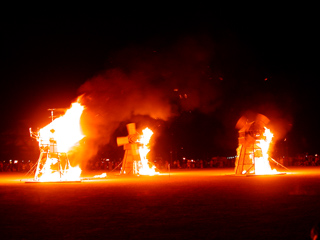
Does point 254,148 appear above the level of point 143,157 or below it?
above

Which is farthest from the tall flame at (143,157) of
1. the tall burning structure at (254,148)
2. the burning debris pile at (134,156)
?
the tall burning structure at (254,148)

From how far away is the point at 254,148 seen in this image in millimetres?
35531

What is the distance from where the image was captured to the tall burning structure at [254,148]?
3494 cm

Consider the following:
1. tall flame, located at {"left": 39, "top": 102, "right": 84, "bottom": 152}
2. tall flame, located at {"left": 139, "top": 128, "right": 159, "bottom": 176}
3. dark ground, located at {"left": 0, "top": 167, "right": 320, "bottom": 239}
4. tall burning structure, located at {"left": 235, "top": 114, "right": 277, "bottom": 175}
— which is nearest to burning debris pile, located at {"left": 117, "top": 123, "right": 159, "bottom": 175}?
tall flame, located at {"left": 139, "top": 128, "right": 159, "bottom": 176}

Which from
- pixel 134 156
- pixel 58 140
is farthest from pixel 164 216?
pixel 134 156

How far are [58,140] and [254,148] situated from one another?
15.6 m

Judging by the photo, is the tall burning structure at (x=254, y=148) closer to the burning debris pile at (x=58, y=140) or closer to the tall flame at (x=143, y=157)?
the tall flame at (x=143, y=157)

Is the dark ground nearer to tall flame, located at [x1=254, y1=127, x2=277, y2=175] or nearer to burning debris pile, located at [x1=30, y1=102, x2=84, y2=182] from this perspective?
burning debris pile, located at [x1=30, y1=102, x2=84, y2=182]

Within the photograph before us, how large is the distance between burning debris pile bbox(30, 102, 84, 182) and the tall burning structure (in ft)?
43.4

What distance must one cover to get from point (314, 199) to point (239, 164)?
67.0 feet

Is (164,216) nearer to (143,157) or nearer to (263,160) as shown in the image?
(263,160)

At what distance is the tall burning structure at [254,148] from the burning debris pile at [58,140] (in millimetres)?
13221

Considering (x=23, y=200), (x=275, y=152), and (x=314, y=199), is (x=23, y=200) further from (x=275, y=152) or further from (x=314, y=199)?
(x=275, y=152)

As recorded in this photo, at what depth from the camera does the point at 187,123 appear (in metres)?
71.9
